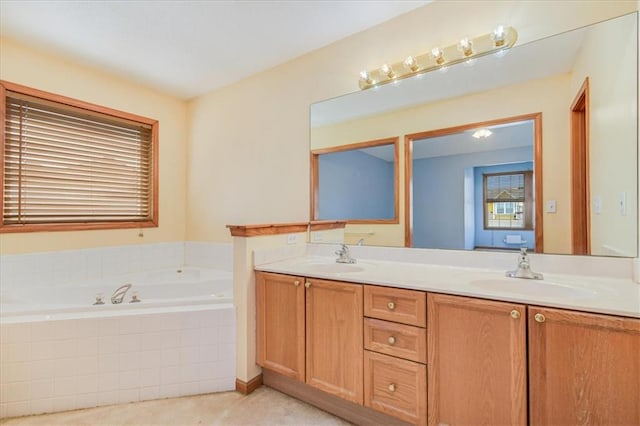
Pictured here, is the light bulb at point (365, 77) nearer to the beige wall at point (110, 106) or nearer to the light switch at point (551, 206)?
the light switch at point (551, 206)

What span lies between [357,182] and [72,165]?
95.6 inches

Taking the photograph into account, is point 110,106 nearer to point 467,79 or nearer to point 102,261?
point 102,261

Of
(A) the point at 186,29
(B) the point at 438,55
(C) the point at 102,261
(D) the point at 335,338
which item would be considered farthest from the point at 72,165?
(B) the point at 438,55

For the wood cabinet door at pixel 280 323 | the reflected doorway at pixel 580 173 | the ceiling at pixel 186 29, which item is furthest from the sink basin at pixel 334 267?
the ceiling at pixel 186 29

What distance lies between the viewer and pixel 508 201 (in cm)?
171

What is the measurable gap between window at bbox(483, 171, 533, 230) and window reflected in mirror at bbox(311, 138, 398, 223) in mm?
554

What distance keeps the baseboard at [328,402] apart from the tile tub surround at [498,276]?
0.70 meters

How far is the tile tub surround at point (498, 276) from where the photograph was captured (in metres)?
1.13

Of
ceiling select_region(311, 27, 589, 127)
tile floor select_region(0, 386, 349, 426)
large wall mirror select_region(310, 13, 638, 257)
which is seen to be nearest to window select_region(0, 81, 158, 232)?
tile floor select_region(0, 386, 349, 426)

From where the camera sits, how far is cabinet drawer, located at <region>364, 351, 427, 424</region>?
1357 millimetres

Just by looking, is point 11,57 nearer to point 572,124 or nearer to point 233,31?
point 233,31

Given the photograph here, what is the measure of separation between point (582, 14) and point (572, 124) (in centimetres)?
54

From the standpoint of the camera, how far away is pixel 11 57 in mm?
2266

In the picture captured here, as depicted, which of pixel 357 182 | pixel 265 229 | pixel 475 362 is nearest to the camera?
pixel 475 362
